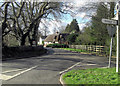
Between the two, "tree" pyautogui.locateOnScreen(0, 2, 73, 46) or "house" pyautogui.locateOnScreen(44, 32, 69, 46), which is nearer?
"tree" pyautogui.locateOnScreen(0, 2, 73, 46)

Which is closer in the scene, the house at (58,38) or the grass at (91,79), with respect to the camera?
the grass at (91,79)

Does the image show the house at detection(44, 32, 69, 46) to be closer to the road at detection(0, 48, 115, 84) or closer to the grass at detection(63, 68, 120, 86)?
the road at detection(0, 48, 115, 84)

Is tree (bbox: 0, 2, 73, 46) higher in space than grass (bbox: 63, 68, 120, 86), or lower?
higher

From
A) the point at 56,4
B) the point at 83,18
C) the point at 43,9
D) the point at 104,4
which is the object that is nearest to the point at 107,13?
the point at 104,4

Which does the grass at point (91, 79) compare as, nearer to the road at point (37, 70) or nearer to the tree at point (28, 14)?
the road at point (37, 70)

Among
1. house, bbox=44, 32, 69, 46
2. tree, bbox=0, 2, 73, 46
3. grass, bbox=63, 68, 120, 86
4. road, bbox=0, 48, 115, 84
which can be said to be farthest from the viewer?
house, bbox=44, 32, 69, 46

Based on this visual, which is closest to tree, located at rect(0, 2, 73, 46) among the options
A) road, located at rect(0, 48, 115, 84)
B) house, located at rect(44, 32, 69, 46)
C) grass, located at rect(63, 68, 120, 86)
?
road, located at rect(0, 48, 115, 84)

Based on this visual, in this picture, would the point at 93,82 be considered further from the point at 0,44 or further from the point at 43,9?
the point at 43,9

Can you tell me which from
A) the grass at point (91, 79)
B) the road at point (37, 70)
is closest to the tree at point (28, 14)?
the road at point (37, 70)

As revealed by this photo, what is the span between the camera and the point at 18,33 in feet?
77.4

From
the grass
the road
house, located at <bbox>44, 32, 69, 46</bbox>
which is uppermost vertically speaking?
house, located at <bbox>44, 32, 69, 46</bbox>

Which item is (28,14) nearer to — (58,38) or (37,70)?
(37,70)

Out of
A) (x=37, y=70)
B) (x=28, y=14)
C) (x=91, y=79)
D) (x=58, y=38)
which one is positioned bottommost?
(x=37, y=70)

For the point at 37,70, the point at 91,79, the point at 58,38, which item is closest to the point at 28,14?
the point at 37,70
